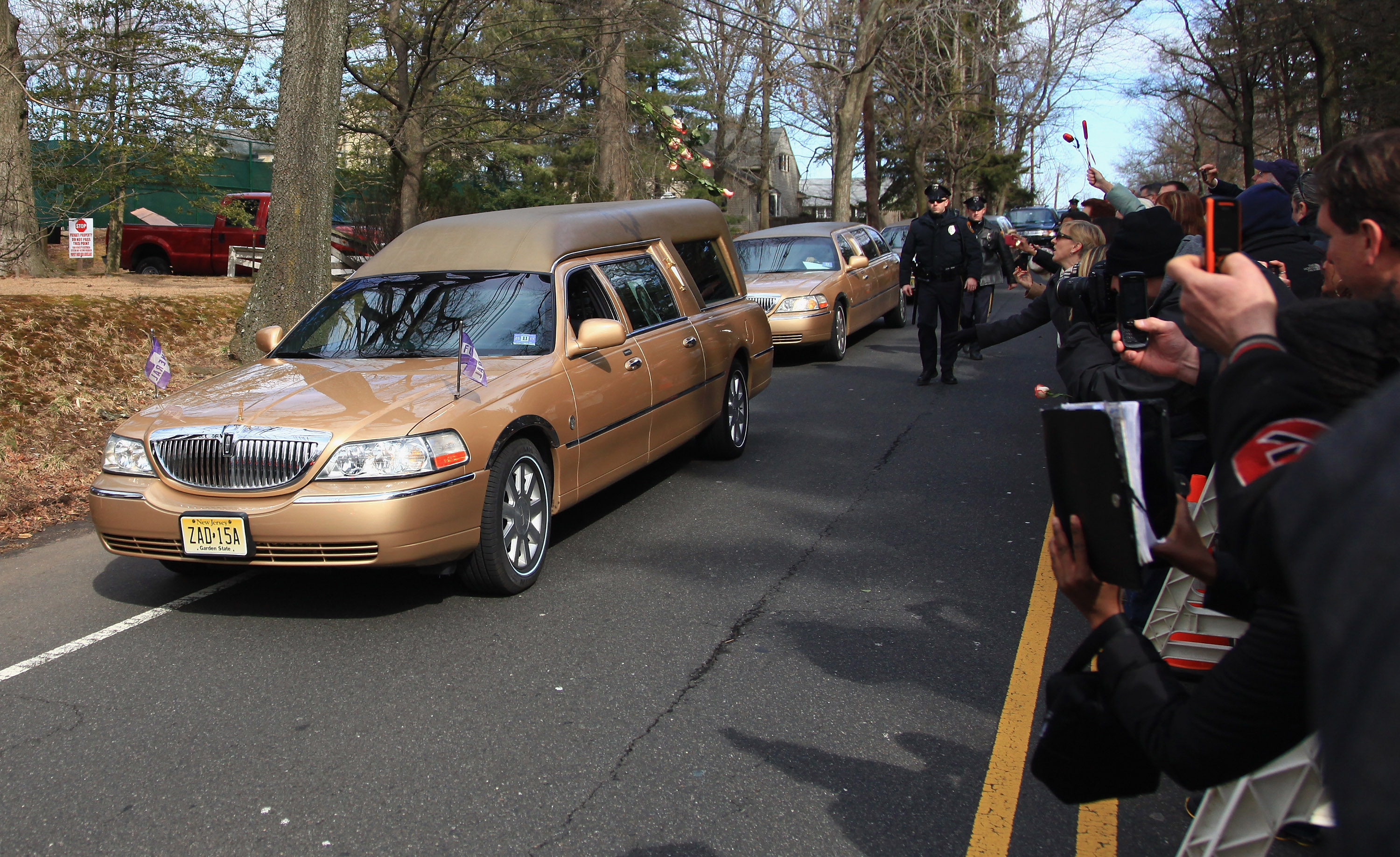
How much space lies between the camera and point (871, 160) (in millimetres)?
41906

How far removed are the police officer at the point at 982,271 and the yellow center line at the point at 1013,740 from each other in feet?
20.9

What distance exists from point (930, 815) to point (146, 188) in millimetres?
17461

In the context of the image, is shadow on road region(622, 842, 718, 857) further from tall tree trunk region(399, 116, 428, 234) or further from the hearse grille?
tall tree trunk region(399, 116, 428, 234)

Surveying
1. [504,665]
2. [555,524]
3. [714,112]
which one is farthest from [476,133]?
[714,112]

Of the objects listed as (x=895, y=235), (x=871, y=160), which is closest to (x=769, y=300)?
(x=895, y=235)

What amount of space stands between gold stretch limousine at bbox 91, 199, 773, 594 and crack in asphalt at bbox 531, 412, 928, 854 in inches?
45.9

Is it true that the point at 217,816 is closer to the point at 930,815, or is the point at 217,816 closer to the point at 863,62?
the point at 930,815

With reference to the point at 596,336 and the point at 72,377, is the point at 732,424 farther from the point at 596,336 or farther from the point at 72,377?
the point at 72,377

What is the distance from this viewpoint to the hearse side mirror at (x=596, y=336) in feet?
19.3

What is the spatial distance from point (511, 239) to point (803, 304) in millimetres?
7070

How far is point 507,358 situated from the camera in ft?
19.2

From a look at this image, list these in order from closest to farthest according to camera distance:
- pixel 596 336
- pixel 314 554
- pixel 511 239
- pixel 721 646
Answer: pixel 721 646, pixel 314 554, pixel 596 336, pixel 511 239

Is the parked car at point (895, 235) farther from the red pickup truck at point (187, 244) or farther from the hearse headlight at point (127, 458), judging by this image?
the hearse headlight at point (127, 458)

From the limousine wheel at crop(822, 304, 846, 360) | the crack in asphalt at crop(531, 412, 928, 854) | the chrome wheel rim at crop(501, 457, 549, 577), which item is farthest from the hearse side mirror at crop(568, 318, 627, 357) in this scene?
the limousine wheel at crop(822, 304, 846, 360)
